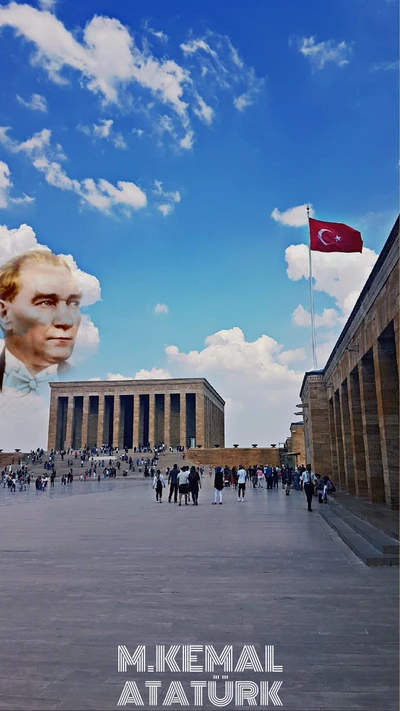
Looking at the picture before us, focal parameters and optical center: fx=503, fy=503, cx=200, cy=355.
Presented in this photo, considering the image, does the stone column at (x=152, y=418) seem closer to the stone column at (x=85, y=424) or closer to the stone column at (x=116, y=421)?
the stone column at (x=116, y=421)

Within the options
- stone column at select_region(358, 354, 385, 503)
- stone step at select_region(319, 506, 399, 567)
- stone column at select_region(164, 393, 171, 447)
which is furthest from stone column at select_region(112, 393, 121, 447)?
stone step at select_region(319, 506, 399, 567)

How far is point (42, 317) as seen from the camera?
12.9 ft

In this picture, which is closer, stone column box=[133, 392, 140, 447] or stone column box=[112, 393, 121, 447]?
stone column box=[133, 392, 140, 447]

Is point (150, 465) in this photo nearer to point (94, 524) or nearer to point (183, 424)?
point (183, 424)

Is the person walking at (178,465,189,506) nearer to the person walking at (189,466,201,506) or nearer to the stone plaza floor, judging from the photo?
the person walking at (189,466,201,506)

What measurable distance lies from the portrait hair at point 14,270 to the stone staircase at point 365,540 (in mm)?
5381

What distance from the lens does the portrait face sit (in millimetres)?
3793

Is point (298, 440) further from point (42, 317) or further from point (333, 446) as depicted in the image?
point (42, 317)

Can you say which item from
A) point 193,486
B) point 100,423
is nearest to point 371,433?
point 193,486

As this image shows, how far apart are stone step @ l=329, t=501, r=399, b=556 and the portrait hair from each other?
18.5 ft

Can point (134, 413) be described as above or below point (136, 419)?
above

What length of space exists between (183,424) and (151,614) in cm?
5981

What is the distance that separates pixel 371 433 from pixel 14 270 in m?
12.4

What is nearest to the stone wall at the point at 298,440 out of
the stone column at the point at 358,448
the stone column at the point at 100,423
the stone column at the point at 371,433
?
the stone column at the point at 100,423
